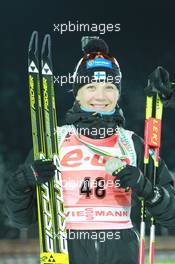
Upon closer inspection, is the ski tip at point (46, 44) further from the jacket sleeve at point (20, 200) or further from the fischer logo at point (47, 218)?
the fischer logo at point (47, 218)

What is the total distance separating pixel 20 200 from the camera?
226 cm

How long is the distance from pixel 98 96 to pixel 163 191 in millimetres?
462

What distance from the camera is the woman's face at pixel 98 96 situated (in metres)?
2.36

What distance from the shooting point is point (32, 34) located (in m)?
2.61

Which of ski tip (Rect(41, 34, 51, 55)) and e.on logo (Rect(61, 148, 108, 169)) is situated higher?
ski tip (Rect(41, 34, 51, 55))

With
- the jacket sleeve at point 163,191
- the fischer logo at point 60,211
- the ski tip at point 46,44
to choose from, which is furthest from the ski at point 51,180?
the jacket sleeve at point 163,191

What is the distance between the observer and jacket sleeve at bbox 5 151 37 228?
2.23 metres

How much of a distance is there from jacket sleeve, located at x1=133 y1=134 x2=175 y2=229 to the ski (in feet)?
1.11

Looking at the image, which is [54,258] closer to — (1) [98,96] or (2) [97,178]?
(2) [97,178]

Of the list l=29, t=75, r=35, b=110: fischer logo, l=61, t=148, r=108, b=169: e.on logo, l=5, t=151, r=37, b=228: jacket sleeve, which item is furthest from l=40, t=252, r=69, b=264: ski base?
l=29, t=75, r=35, b=110: fischer logo

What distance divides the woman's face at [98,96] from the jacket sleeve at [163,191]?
0.18m

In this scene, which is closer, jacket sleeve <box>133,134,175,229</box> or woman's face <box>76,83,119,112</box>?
jacket sleeve <box>133,134,175,229</box>

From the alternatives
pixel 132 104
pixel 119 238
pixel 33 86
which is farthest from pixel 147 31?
pixel 119 238

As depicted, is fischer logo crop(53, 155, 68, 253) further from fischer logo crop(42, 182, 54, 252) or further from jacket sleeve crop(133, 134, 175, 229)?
jacket sleeve crop(133, 134, 175, 229)
